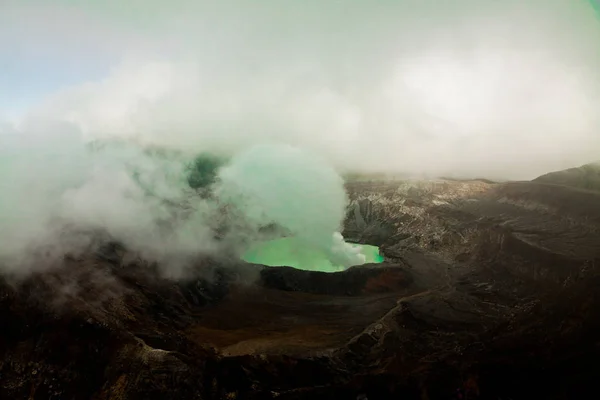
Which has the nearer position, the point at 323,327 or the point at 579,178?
the point at 323,327

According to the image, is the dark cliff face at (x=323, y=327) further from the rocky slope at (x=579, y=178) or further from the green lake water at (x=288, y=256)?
the rocky slope at (x=579, y=178)

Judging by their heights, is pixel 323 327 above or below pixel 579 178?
below

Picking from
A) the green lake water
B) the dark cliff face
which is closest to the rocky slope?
the dark cliff face

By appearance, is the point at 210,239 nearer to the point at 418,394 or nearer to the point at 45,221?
the point at 45,221

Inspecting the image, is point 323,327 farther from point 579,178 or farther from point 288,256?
point 579,178

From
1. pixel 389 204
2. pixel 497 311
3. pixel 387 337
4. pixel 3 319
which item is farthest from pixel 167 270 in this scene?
→ pixel 389 204

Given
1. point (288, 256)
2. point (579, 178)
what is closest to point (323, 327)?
point (288, 256)

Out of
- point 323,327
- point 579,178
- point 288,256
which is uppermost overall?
point 579,178

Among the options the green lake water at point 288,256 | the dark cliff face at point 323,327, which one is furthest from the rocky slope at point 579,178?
the green lake water at point 288,256

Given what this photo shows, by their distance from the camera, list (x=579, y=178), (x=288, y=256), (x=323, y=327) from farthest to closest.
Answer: (x=579, y=178) < (x=288, y=256) < (x=323, y=327)
